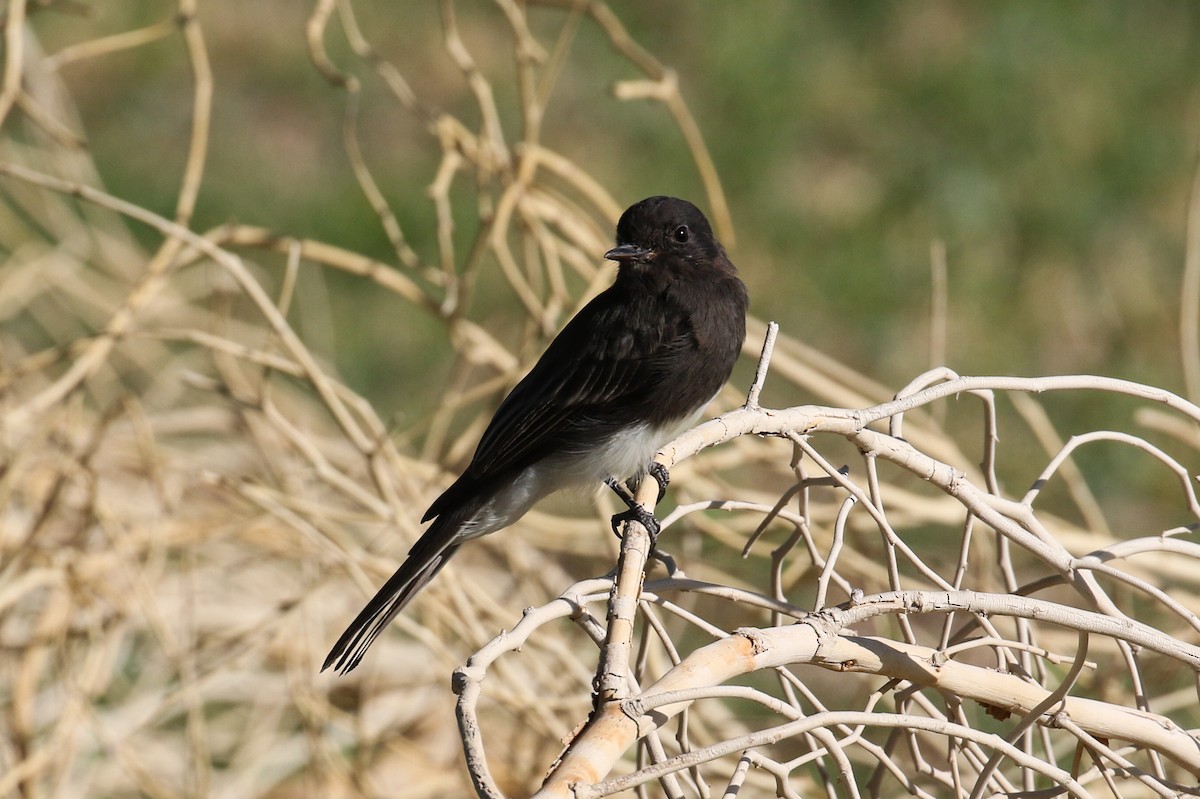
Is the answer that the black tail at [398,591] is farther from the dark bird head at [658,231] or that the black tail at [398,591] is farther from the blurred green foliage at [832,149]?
the blurred green foliage at [832,149]

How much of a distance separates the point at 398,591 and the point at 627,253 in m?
1.01

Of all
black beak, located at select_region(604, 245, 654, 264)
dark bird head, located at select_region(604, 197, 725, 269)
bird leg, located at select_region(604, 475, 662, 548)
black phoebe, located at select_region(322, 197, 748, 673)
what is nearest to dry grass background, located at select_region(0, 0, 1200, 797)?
bird leg, located at select_region(604, 475, 662, 548)

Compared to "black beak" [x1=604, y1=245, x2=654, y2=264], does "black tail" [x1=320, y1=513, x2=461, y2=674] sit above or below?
below

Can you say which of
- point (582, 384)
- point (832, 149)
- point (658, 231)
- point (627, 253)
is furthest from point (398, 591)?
point (832, 149)

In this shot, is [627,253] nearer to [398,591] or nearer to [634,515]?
[634,515]

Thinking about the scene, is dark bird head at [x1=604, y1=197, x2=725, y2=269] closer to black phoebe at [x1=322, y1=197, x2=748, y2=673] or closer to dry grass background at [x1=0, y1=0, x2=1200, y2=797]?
black phoebe at [x1=322, y1=197, x2=748, y2=673]

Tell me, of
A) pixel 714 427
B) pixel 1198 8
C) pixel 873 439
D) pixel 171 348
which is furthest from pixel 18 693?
pixel 1198 8

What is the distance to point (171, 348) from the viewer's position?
20.5 feet

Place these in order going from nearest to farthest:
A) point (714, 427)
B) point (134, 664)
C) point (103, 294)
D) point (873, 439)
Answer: point (873, 439)
point (714, 427)
point (134, 664)
point (103, 294)

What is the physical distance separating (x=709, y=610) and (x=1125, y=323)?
2.68 m

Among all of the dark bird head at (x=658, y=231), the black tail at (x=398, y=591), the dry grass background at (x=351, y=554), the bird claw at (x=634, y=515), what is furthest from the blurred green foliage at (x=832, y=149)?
the black tail at (x=398, y=591)

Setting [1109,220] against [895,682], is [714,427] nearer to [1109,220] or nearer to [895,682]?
[895,682]

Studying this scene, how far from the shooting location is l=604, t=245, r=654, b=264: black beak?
3.23 m

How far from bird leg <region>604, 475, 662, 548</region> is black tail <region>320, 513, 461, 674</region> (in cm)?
37
